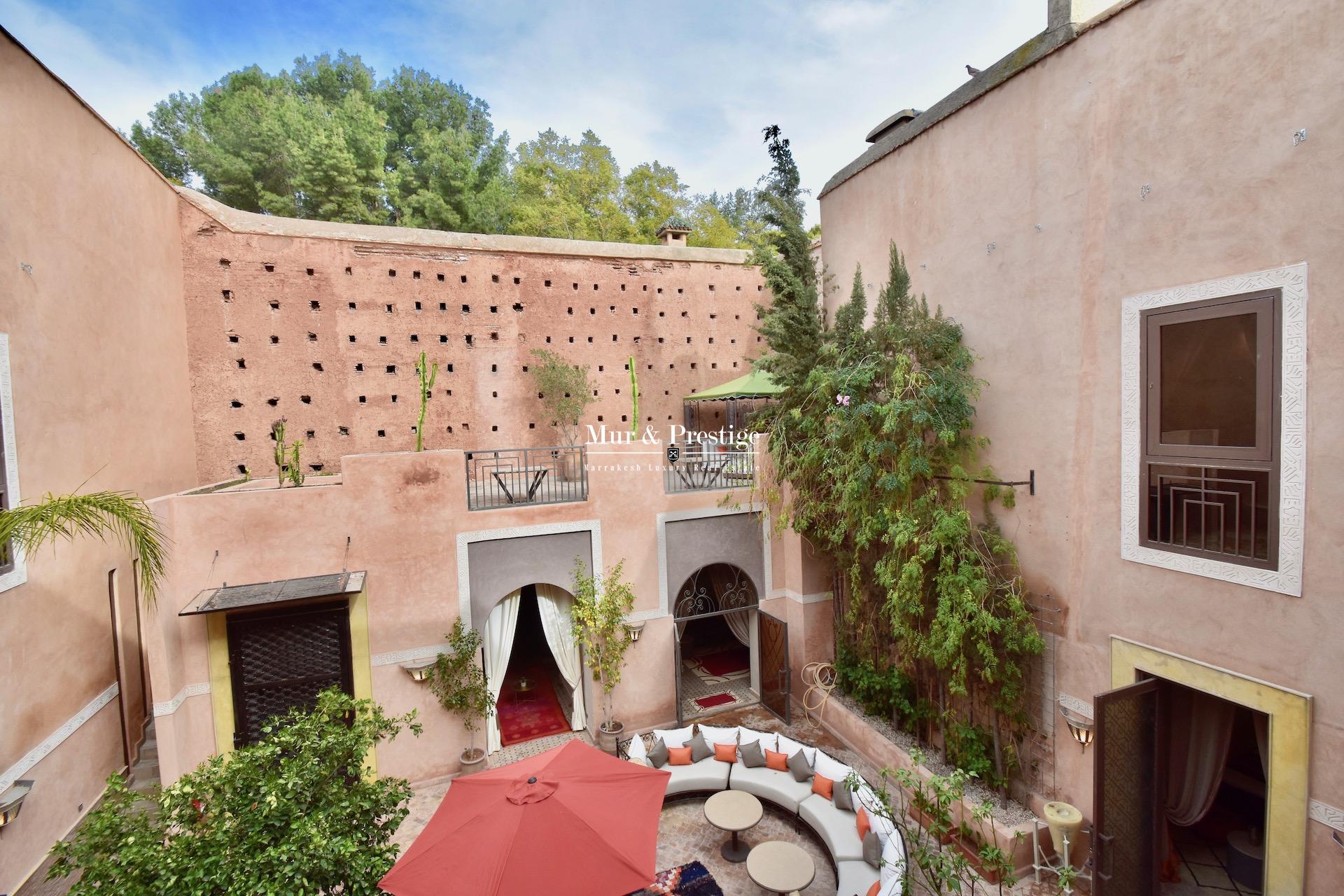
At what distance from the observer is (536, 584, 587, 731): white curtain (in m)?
8.24

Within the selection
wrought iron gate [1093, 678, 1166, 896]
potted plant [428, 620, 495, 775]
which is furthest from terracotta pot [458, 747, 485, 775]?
wrought iron gate [1093, 678, 1166, 896]

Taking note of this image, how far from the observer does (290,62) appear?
22.2 meters

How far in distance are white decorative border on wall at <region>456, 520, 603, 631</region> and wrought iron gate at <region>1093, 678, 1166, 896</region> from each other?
5.61 metres

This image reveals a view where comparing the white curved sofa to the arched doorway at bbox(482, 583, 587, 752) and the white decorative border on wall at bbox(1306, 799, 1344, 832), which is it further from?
the white decorative border on wall at bbox(1306, 799, 1344, 832)

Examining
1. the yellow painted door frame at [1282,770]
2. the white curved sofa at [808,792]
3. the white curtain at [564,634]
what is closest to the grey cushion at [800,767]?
the white curved sofa at [808,792]

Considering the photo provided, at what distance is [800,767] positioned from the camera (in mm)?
6738

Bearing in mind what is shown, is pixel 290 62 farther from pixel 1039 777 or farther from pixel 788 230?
pixel 1039 777

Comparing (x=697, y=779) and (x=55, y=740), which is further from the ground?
(x=55, y=740)

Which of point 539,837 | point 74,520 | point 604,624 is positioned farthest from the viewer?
point 604,624

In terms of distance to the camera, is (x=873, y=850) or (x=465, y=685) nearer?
(x=873, y=850)

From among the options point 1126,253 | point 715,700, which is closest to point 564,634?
point 715,700

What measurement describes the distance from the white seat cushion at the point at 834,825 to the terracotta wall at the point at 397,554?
8.94ft

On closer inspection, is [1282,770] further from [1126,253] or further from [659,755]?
[659,755]

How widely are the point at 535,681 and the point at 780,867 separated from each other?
5.97 meters
